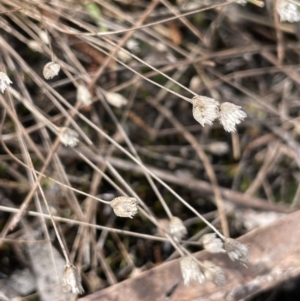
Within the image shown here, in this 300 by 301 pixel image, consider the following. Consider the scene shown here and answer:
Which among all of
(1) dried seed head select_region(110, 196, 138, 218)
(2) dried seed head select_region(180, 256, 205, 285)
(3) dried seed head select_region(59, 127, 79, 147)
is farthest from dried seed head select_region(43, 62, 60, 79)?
(2) dried seed head select_region(180, 256, 205, 285)

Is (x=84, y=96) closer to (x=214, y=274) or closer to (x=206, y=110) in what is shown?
(x=206, y=110)

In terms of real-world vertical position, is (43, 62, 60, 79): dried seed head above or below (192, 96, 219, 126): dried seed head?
above

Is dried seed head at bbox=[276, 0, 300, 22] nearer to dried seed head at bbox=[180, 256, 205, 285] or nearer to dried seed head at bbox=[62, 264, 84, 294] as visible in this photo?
dried seed head at bbox=[180, 256, 205, 285]

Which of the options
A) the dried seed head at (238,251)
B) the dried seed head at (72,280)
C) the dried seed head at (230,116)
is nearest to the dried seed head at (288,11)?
the dried seed head at (230,116)

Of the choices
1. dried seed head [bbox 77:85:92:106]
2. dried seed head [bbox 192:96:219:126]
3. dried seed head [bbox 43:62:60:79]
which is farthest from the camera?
dried seed head [bbox 77:85:92:106]

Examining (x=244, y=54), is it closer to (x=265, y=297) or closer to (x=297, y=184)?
(x=297, y=184)

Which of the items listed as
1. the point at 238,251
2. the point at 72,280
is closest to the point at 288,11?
the point at 238,251

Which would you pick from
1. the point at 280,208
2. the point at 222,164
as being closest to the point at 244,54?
the point at 222,164
